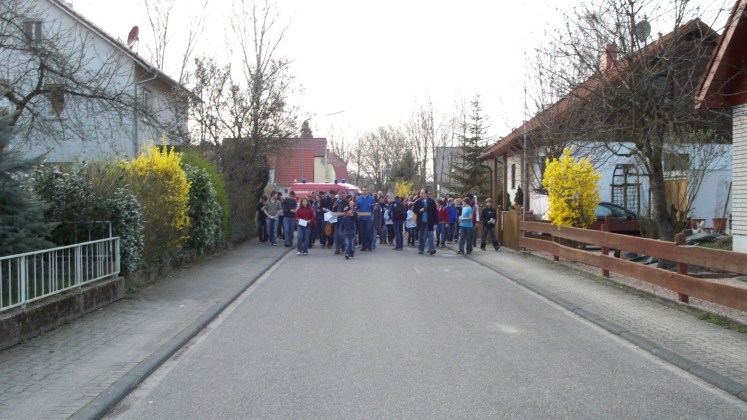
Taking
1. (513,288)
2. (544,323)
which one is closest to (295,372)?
(544,323)

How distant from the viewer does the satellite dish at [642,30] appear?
514 inches

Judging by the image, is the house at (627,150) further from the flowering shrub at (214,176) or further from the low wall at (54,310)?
the low wall at (54,310)

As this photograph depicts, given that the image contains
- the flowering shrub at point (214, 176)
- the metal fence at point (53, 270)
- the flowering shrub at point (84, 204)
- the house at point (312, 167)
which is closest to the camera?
the metal fence at point (53, 270)

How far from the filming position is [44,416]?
5.19m

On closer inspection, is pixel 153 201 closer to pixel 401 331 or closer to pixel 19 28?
pixel 19 28

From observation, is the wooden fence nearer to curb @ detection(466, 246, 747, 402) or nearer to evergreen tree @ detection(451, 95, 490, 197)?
curb @ detection(466, 246, 747, 402)

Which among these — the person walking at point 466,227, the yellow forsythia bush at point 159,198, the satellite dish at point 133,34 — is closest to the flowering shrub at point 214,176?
the yellow forsythia bush at point 159,198

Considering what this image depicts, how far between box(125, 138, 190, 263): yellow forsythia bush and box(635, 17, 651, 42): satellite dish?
9.55m

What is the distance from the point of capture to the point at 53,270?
8.57m

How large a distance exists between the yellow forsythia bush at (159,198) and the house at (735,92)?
34.9 feet

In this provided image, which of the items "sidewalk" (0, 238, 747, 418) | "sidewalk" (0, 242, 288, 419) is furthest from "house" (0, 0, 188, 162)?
"sidewalk" (0, 238, 747, 418)

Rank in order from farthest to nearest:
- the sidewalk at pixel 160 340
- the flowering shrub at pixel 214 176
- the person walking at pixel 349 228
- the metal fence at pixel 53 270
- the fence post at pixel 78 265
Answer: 1. the person walking at pixel 349 228
2. the flowering shrub at pixel 214 176
3. the fence post at pixel 78 265
4. the metal fence at pixel 53 270
5. the sidewalk at pixel 160 340

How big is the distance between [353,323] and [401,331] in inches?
31.7

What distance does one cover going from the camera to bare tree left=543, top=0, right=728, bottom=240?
13.1 m
